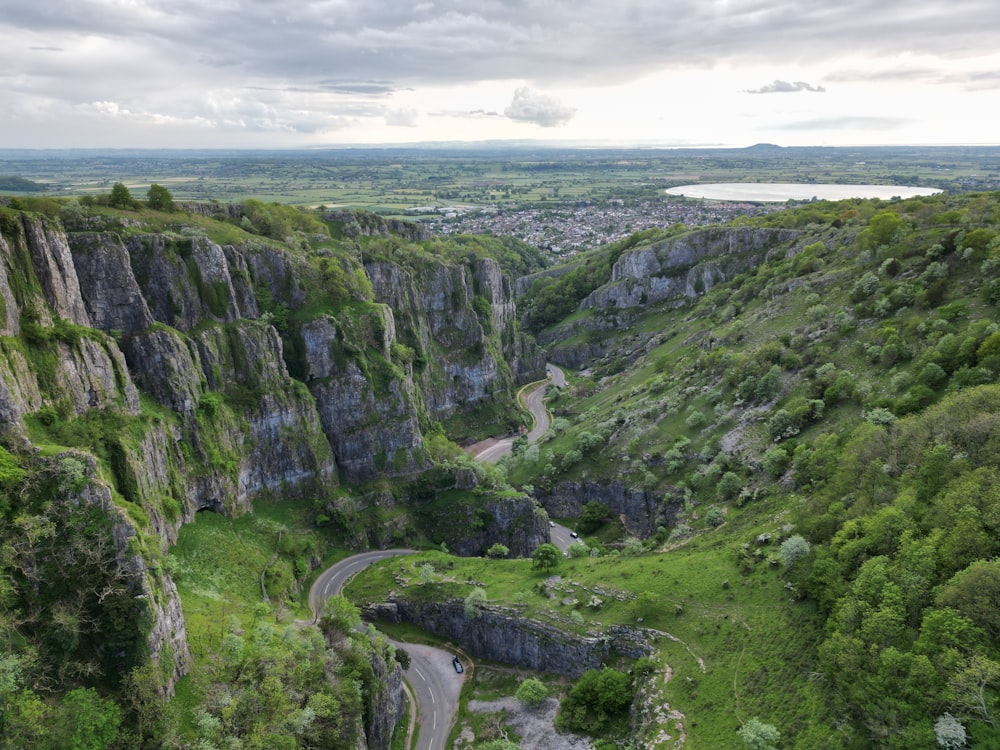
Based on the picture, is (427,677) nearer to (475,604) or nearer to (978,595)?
(475,604)

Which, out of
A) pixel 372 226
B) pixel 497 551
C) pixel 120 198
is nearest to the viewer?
pixel 120 198

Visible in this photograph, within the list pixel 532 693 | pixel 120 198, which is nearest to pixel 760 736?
pixel 532 693

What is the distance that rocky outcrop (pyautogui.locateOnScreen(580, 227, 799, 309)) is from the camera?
6353 inches

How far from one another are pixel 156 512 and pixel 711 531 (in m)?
67.2

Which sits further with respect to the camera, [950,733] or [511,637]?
[511,637]

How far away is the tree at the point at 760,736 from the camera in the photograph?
4203cm

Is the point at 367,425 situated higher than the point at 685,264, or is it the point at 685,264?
the point at 685,264

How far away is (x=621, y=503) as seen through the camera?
100250 millimetres

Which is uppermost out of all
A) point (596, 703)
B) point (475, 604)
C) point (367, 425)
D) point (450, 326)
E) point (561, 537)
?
point (450, 326)

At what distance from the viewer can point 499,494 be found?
321 ft

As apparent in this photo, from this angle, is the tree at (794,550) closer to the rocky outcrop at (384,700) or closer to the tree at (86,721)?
the rocky outcrop at (384,700)

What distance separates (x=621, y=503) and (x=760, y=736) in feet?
190

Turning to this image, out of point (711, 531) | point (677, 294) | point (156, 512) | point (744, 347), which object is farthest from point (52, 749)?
point (677, 294)

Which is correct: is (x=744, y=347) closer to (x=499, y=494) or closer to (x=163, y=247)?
(x=499, y=494)
